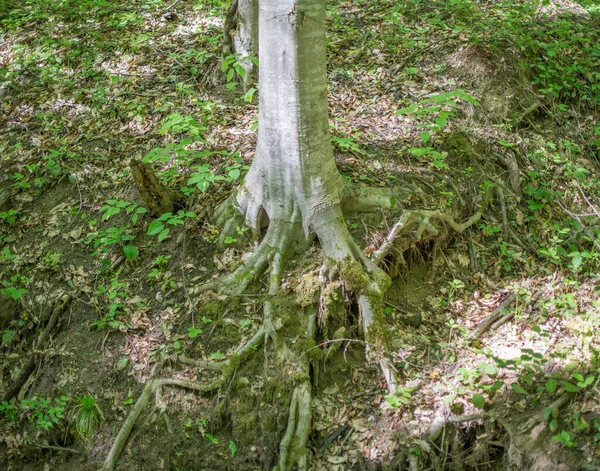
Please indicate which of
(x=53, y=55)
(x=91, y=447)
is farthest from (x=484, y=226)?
(x=53, y=55)

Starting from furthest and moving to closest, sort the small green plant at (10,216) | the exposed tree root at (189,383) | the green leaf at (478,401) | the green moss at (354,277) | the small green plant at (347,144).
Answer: the small green plant at (10,216)
the small green plant at (347,144)
the green moss at (354,277)
the exposed tree root at (189,383)
the green leaf at (478,401)

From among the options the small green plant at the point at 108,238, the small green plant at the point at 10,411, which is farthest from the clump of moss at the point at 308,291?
the small green plant at the point at 10,411

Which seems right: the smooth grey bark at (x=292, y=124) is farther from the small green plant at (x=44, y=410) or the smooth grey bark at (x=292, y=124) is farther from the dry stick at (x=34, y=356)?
the small green plant at (x=44, y=410)

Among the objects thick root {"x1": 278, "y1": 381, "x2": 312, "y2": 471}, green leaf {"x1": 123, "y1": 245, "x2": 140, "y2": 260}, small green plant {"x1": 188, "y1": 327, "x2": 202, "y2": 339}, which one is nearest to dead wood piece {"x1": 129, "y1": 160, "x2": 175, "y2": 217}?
green leaf {"x1": 123, "y1": 245, "x2": 140, "y2": 260}

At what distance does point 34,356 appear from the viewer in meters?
4.68

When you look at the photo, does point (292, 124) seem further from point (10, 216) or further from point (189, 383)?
point (10, 216)

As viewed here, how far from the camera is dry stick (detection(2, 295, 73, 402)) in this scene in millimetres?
4570

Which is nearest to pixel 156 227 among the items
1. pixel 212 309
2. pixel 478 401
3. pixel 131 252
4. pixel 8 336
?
pixel 131 252

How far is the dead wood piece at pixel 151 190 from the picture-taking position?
484 centimetres

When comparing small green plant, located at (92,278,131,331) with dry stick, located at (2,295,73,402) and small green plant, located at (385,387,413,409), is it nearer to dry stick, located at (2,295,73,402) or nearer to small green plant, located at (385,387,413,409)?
dry stick, located at (2,295,73,402)

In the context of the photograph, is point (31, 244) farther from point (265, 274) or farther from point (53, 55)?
point (53, 55)

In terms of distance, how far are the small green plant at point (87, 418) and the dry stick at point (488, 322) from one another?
3257mm

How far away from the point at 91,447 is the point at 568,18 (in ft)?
30.0

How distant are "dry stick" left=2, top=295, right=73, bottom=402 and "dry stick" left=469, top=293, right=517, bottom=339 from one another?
12.6 ft
